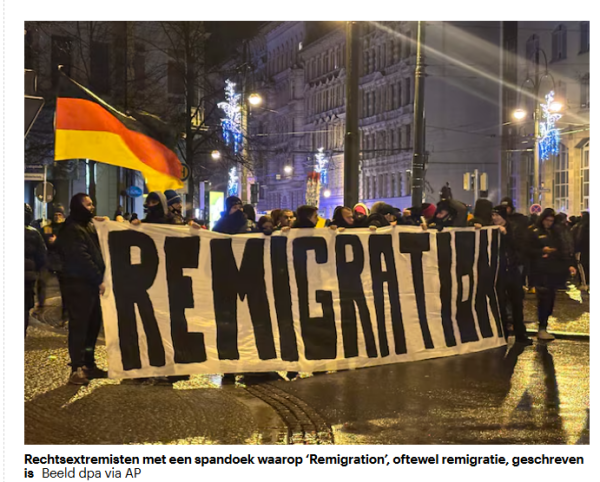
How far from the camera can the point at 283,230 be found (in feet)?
31.3

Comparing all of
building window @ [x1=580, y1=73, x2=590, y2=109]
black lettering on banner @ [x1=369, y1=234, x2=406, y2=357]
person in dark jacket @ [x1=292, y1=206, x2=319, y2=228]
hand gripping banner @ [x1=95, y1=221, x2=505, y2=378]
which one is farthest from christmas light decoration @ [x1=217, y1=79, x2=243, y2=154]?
black lettering on banner @ [x1=369, y1=234, x2=406, y2=357]

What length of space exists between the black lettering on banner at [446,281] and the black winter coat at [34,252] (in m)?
4.62

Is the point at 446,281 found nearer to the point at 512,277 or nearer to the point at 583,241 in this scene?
the point at 512,277

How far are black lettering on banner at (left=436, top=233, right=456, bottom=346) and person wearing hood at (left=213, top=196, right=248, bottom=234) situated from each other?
7.13 feet

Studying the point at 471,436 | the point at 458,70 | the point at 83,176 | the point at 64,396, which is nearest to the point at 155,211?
the point at 64,396

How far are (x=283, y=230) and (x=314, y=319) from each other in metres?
0.94

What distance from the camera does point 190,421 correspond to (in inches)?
294

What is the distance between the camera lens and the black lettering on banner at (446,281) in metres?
10.6

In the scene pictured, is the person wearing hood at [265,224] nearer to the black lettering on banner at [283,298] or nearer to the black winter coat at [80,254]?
the black lettering on banner at [283,298]

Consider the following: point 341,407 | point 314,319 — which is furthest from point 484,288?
point 341,407

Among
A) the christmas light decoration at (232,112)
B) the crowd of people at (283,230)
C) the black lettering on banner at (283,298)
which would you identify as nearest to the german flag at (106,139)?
the crowd of people at (283,230)
